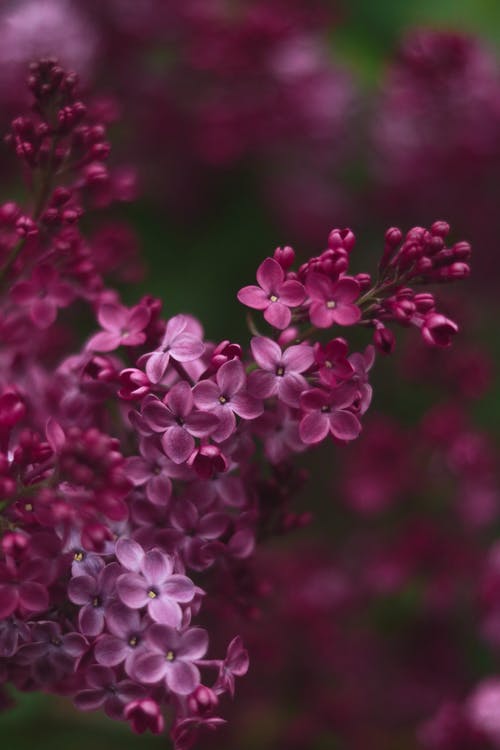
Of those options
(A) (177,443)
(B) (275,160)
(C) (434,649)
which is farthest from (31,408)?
(B) (275,160)

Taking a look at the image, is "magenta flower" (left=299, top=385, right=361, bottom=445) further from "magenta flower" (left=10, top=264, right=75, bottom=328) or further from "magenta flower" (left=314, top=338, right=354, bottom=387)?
"magenta flower" (left=10, top=264, right=75, bottom=328)

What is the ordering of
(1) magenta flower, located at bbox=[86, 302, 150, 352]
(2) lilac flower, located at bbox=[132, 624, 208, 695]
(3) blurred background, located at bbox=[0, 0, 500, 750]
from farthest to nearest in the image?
(3) blurred background, located at bbox=[0, 0, 500, 750]
(1) magenta flower, located at bbox=[86, 302, 150, 352]
(2) lilac flower, located at bbox=[132, 624, 208, 695]

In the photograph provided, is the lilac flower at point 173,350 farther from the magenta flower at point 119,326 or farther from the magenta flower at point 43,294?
the magenta flower at point 43,294

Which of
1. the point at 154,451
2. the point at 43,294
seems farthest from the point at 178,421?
the point at 43,294

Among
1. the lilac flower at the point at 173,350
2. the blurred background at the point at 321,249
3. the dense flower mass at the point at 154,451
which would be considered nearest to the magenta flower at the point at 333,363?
the dense flower mass at the point at 154,451

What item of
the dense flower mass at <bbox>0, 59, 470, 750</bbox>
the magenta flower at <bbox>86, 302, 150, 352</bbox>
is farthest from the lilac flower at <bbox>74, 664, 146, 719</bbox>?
the magenta flower at <bbox>86, 302, 150, 352</bbox>
